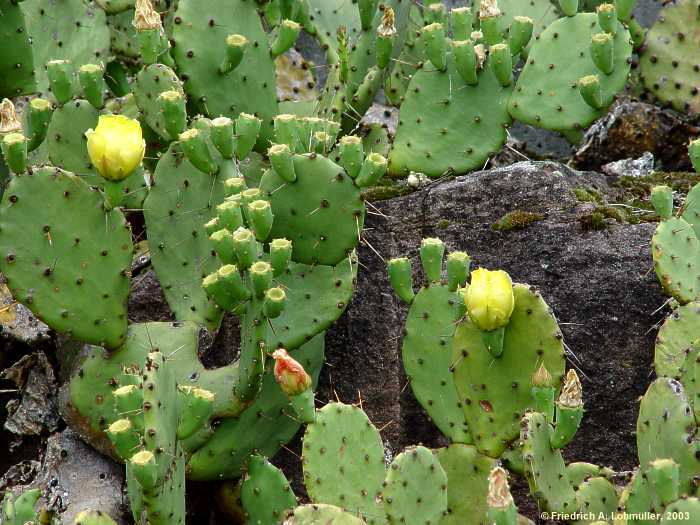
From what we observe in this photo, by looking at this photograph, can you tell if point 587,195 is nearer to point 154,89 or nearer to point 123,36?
point 154,89

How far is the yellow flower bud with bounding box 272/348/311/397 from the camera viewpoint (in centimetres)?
235

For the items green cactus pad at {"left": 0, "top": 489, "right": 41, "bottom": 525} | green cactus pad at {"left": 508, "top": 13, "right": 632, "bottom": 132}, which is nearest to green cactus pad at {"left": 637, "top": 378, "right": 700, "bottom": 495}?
green cactus pad at {"left": 508, "top": 13, "right": 632, "bottom": 132}

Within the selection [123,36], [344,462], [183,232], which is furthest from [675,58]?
[344,462]

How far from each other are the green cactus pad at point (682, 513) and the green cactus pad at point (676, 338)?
0.79 metres

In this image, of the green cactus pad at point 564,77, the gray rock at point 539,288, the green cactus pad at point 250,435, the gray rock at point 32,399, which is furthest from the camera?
the green cactus pad at point 564,77

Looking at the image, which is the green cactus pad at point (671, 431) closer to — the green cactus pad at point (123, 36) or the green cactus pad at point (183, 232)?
the green cactus pad at point (183, 232)

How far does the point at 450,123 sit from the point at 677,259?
94cm

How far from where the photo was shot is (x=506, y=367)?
2545 mm

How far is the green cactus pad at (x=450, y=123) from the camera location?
11.2 ft

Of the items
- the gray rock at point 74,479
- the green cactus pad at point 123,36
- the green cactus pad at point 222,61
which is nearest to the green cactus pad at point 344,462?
the gray rock at point 74,479

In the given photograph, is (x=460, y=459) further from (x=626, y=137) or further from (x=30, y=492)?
(x=626, y=137)

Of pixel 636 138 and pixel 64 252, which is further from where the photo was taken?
pixel 636 138

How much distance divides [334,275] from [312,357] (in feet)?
0.92

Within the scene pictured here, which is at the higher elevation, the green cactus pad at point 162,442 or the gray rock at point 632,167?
the green cactus pad at point 162,442
